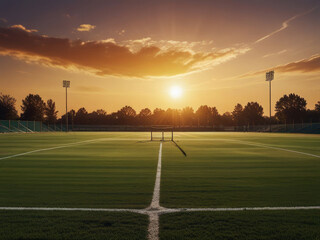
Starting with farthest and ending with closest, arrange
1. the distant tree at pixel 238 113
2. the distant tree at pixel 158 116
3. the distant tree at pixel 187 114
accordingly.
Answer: the distant tree at pixel 187 114
the distant tree at pixel 238 113
the distant tree at pixel 158 116

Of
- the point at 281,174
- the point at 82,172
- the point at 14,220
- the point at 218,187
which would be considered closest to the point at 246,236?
the point at 218,187

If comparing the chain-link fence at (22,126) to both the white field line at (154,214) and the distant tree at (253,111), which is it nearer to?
the white field line at (154,214)

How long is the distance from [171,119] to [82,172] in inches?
5690

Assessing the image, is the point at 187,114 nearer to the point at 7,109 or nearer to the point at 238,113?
the point at 238,113

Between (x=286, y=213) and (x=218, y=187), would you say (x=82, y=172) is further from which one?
(x=286, y=213)

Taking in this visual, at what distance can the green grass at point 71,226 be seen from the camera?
325cm

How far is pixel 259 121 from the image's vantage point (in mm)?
135375

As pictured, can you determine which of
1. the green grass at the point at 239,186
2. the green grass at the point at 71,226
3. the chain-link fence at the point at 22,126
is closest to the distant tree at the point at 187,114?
the chain-link fence at the point at 22,126

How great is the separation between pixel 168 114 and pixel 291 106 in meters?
63.5

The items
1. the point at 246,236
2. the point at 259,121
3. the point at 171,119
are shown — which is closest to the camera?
the point at 246,236

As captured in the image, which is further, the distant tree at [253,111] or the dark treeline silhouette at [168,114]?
the distant tree at [253,111]

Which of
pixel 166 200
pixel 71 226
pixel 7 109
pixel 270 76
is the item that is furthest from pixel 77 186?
pixel 7 109

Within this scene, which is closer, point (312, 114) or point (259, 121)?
point (312, 114)

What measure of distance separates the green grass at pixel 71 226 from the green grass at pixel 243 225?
418 mm
